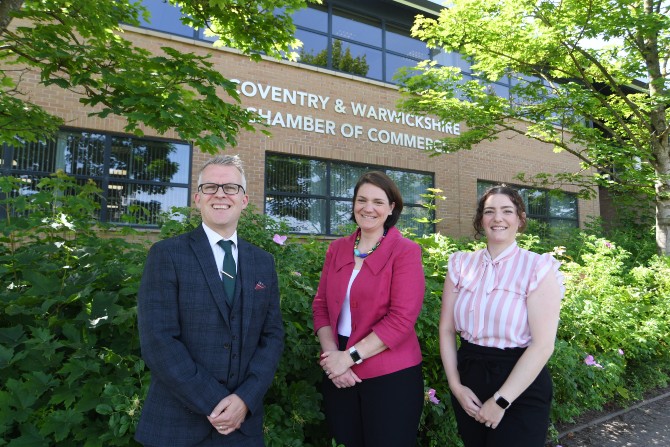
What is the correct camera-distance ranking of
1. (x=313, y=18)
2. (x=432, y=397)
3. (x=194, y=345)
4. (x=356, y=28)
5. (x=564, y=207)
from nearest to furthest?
(x=194, y=345), (x=432, y=397), (x=313, y=18), (x=356, y=28), (x=564, y=207)

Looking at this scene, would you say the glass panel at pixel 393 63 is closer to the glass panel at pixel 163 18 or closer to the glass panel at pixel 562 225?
the glass panel at pixel 163 18

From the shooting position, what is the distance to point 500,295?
2178 millimetres

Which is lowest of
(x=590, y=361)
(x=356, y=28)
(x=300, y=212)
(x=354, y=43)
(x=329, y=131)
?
(x=590, y=361)

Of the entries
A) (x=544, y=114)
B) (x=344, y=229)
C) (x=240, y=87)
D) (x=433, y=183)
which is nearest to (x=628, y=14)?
(x=544, y=114)

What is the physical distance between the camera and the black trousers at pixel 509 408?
2082 mm

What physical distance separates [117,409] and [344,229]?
3.50 metres

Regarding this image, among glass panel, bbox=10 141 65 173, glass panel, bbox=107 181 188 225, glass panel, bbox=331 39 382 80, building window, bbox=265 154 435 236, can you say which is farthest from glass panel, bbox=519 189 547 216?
glass panel, bbox=10 141 65 173

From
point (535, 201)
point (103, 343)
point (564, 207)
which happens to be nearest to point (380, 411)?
point (103, 343)

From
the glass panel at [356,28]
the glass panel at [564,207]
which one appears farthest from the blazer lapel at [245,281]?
the glass panel at [564,207]

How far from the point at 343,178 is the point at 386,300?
9086 mm

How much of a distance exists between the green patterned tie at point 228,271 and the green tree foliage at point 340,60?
9.87 m

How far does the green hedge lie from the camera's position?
2078 millimetres

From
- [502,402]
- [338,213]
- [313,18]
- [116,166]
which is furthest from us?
[313,18]

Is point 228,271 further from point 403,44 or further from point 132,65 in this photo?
point 403,44
